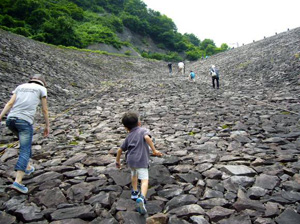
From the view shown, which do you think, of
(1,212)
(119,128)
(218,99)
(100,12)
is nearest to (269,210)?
(1,212)

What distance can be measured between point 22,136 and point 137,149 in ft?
7.04

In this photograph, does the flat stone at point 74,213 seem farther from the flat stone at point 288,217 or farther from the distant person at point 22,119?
the flat stone at point 288,217

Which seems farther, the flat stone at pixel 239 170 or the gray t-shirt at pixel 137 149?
the flat stone at pixel 239 170

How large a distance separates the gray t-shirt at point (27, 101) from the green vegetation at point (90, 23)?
109 ft

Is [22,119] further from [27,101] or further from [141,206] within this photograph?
[141,206]

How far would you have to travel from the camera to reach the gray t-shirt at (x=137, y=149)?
11.0 ft

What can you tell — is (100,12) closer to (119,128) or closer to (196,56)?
(196,56)

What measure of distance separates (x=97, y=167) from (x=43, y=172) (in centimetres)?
115

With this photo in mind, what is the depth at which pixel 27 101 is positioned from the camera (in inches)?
151

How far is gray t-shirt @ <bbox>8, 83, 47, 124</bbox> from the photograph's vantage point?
3758 millimetres

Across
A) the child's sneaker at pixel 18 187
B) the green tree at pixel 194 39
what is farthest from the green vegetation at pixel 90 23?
the child's sneaker at pixel 18 187

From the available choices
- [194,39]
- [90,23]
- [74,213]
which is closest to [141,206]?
[74,213]

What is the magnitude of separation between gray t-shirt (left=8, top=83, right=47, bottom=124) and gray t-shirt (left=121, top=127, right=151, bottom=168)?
191 cm

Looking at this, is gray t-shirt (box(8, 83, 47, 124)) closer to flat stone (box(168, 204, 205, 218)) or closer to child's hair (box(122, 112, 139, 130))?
child's hair (box(122, 112, 139, 130))
